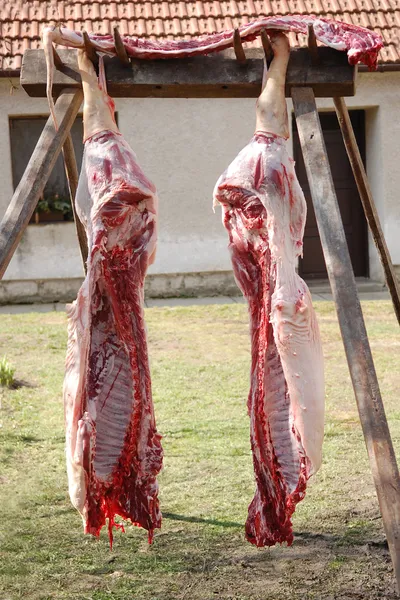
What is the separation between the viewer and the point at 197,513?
4605 millimetres

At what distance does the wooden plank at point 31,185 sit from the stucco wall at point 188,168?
903 centimetres

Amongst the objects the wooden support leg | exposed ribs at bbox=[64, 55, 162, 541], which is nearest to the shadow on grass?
exposed ribs at bbox=[64, 55, 162, 541]

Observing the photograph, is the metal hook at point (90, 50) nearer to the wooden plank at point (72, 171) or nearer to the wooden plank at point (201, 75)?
the wooden plank at point (201, 75)

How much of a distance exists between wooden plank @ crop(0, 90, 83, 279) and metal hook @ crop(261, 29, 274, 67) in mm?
750

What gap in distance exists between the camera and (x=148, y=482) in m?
3.52

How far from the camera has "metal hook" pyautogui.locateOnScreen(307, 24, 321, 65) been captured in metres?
3.26

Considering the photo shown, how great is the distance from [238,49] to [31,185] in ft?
2.98

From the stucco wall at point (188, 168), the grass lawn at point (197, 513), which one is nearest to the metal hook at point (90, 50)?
the grass lawn at point (197, 513)

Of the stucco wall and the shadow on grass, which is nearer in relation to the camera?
the shadow on grass

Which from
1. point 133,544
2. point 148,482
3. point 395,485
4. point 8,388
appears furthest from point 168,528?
point 8,388

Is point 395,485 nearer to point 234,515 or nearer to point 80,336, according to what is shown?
point 80,336

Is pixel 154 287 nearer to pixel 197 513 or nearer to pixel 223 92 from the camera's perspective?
pixel 197 513

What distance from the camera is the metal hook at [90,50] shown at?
3.32m

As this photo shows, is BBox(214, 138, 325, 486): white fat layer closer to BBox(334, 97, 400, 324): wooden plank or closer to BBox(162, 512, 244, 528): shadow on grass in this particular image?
BBox(334, 97, 400, 324): wooden plank
